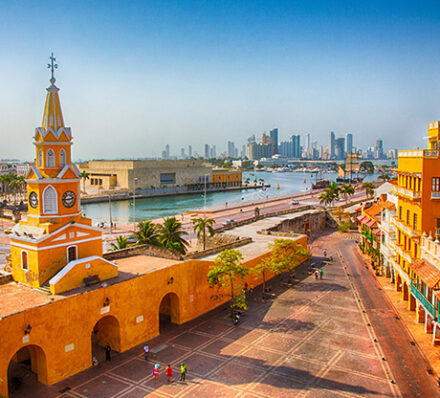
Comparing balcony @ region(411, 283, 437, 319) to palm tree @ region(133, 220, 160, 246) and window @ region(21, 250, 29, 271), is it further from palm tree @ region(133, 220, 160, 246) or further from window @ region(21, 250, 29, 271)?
window @ region(21, 250, 29, 271)

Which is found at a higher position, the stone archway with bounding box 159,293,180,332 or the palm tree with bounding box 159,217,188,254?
the palm tree with bounding box 159,217,188,254

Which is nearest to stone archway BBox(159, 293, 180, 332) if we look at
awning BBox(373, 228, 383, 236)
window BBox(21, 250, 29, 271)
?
window BBox(21, 250, 29, 271)

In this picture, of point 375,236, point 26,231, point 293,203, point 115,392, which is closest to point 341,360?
point 115,392

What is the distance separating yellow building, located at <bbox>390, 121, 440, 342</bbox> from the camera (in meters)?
27.0

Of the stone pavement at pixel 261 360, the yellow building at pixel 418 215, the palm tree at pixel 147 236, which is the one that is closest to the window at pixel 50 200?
the stone pavement at pixel 261 360

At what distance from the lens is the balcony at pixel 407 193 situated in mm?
28625

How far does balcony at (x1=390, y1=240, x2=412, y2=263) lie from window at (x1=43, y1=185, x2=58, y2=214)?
23.9 m

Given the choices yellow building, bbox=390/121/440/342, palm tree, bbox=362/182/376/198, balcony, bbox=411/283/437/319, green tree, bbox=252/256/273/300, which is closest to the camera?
balcony, bbox=411/283/437/319

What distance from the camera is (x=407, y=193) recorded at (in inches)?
1195

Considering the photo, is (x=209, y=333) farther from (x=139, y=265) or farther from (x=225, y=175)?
(x=225, y=175)

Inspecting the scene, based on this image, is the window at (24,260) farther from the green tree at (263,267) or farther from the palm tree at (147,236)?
the green tree at (263,267)

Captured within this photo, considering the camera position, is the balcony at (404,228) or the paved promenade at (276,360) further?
the balcony at (404,228)

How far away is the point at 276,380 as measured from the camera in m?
20.6

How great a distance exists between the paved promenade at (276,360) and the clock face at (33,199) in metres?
9.39
